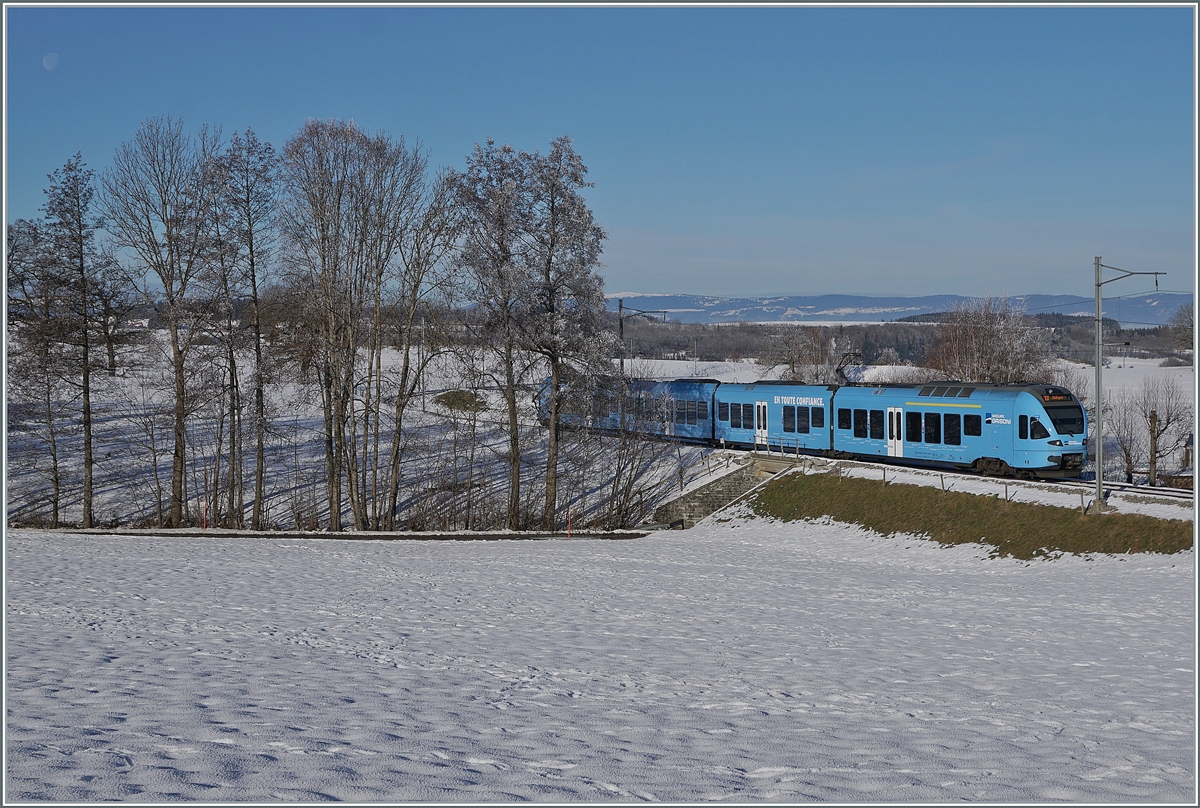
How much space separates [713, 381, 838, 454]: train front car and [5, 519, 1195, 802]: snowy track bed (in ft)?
50.4

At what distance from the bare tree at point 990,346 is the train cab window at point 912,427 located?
21.9 metres

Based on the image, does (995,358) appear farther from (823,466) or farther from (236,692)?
(236,692)

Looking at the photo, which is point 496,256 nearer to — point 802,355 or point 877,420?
point 877,420

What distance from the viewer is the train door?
33781 millimetres

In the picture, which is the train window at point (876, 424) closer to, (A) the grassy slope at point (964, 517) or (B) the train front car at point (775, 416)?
(B) the train front car at point (775, 416)

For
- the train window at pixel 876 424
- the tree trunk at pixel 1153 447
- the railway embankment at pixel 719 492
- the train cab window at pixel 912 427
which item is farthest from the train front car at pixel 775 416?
the tree trunk at pixel 1153 447

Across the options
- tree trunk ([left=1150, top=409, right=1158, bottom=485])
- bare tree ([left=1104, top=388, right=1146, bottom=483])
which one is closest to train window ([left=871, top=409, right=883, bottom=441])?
tree trunk ([left=1150, top=409, right=1158, bottom=485])

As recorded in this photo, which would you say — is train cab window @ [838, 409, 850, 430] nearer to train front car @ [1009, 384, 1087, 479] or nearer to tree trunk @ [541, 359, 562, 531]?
train front car @ [1009, 384, 1087, 479]

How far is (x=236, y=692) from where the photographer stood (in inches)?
373

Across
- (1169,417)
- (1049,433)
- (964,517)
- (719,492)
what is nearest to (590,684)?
(964,517)

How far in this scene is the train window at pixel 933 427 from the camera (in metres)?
32.1

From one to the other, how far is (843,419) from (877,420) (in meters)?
1.62

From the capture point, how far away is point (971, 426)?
30875 mm

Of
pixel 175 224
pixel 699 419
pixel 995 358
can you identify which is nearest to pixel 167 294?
pixel 175 224
